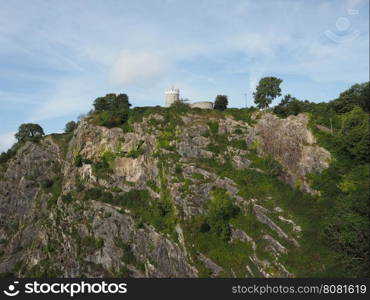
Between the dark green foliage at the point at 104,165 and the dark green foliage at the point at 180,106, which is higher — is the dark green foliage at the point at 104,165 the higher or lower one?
the lower one

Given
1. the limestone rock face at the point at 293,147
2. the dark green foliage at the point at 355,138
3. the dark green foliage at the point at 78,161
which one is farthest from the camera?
the dark green foliage at the point at 78,161

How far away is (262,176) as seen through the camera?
53.9 metres

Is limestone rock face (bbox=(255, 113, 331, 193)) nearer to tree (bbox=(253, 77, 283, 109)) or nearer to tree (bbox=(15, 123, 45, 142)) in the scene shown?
tree (bbox=(253, 77, 283, 109))

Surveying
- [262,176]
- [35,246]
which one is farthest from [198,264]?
[35,246]

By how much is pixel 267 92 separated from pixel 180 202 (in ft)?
113

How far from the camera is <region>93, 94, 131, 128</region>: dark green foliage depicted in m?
66.4

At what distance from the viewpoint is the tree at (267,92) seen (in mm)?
67688

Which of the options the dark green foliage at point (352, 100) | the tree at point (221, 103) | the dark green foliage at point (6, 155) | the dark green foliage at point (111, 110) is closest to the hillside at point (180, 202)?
the dark green foliage at point (111, 110)

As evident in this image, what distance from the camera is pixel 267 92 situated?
Result: 67.6 metres

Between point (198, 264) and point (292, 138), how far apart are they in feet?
101

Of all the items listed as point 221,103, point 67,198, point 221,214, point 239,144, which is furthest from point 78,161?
point 221,103

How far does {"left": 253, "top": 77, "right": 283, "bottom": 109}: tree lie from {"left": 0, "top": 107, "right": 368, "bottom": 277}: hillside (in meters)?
4.14

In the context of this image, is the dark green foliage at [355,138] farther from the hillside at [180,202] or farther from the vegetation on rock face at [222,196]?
the hillside at [180,202]

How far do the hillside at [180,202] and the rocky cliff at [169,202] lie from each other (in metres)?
0.20
